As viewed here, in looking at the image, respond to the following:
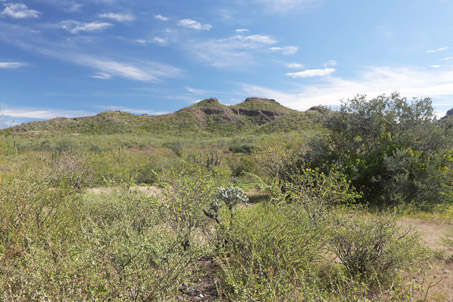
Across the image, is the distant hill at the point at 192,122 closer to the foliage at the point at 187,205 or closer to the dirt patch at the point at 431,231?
the dirt patch at the point at 431,231

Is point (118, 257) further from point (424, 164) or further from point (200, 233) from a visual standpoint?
point (424, 164)

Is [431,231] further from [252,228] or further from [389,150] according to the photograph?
[252,228]

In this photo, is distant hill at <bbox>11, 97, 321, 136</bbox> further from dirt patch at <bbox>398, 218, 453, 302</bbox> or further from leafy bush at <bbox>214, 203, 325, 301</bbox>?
leafy bush at <bbox>214, 203, 325, 301</bbox>

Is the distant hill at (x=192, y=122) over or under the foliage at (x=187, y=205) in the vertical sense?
over

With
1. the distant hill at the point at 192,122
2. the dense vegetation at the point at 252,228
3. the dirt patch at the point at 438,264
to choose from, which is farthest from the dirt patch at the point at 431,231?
the distant hill at the point at 192,122

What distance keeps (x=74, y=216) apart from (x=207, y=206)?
2.91 metres

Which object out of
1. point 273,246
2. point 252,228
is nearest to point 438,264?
point 273,246

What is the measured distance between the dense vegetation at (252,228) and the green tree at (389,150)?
0.15 feet

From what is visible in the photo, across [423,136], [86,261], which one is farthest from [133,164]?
[423,136]

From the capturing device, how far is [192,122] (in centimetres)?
6875

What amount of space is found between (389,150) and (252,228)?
8398 mm

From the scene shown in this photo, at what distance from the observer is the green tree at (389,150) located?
946cm

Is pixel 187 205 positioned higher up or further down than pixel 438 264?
higher up

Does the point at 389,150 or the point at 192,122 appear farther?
the point at 192,122
